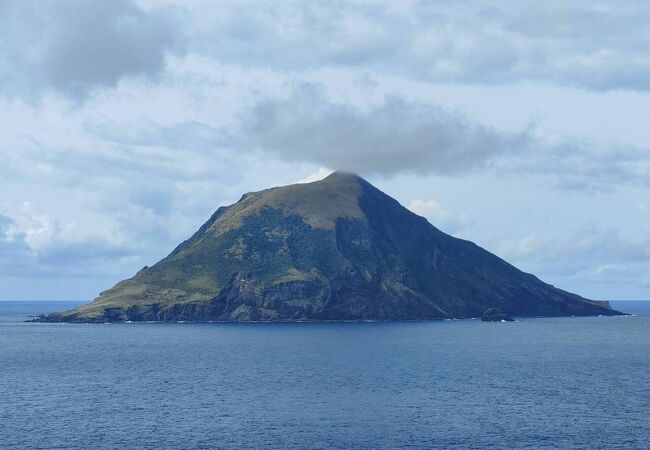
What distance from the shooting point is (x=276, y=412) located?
137500 mm

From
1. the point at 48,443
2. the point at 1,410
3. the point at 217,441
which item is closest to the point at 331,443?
the point at 217,441

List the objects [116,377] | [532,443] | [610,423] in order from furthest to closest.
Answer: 1. [116,377]
2. [610,423]
3. [532,443]

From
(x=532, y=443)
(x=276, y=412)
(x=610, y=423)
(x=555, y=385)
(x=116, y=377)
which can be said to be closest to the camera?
(x=532, y=443)

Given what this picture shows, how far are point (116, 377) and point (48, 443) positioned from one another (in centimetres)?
7359

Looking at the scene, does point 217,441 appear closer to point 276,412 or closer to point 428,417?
point 276,412

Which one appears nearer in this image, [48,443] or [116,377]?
[48,443]

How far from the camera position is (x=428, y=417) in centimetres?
13275

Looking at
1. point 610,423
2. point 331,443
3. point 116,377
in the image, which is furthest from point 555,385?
point 116,377

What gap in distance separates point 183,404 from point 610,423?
69913mm

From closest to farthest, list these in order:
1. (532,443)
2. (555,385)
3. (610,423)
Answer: (532,443) < (610,423) < (555,385)

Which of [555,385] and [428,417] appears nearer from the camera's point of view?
[428,417]

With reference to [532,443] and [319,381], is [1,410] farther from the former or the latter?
[532,443]

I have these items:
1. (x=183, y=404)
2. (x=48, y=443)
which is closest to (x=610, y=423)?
(x=183, y=404)

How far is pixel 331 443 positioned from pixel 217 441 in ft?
51.3
